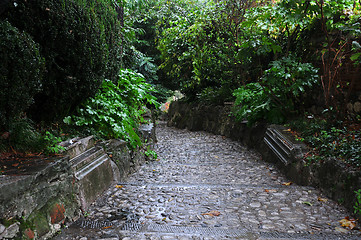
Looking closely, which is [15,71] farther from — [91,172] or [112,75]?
[112,75]

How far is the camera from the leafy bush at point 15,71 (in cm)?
202

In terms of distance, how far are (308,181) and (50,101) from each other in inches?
123

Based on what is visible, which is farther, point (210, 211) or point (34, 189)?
point (210, 211)

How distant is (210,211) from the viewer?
2.61 m

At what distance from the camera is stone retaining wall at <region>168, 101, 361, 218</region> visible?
269cm

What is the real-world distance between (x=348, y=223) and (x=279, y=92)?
3.19 metres

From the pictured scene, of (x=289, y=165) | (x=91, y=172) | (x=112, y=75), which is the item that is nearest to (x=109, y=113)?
(x=112, y=75)

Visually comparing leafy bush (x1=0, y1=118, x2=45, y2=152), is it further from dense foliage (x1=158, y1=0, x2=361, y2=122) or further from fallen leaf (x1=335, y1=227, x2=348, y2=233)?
dense foliage (x1=158, y1=0, x2=361, y2=122)

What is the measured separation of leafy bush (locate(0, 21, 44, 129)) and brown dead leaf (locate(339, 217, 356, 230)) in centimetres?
279

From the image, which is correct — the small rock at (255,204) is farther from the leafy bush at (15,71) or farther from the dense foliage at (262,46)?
the leafy bush at (15,71)

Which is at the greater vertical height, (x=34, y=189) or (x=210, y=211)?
(x=34, y=189)

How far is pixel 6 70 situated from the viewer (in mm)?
2029

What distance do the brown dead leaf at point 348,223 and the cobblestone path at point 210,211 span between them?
5 centimetres

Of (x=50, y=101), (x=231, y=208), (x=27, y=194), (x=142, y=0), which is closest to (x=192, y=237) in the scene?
(x=231, y=208)
